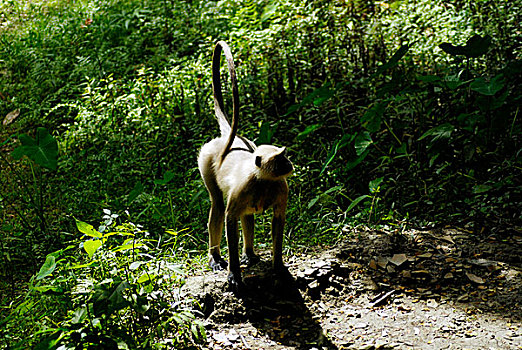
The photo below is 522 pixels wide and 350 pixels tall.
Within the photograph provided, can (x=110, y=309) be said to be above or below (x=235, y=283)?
above

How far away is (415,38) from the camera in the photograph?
7355 millimetres

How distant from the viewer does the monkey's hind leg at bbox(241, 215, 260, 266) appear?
415 cm

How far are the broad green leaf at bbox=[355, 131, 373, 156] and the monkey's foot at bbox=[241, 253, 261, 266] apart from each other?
5.40 feet

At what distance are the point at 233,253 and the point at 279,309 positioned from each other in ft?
1.81

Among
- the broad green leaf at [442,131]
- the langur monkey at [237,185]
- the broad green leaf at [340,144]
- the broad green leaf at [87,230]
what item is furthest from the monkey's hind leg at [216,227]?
the broad green leaf at [442,131]

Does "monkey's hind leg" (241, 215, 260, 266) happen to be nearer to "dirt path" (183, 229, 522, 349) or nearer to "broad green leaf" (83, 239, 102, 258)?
"dirt path" (183, 229, 522, 349)

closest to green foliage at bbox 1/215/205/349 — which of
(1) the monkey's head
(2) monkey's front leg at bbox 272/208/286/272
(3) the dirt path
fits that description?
(3) the dirt path

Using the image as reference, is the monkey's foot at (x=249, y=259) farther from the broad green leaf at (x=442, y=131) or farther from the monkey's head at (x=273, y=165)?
the broad green leaf at (x=442, y=131)

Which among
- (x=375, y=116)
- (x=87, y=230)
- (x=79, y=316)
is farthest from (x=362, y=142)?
(x=79, y=316)

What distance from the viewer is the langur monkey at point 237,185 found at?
352 cm

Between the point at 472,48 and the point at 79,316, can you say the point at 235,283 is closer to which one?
the point at 79,316

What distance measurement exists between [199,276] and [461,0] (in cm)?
623

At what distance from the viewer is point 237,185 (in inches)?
143

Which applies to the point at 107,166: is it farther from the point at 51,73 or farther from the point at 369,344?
the point at 369,344
